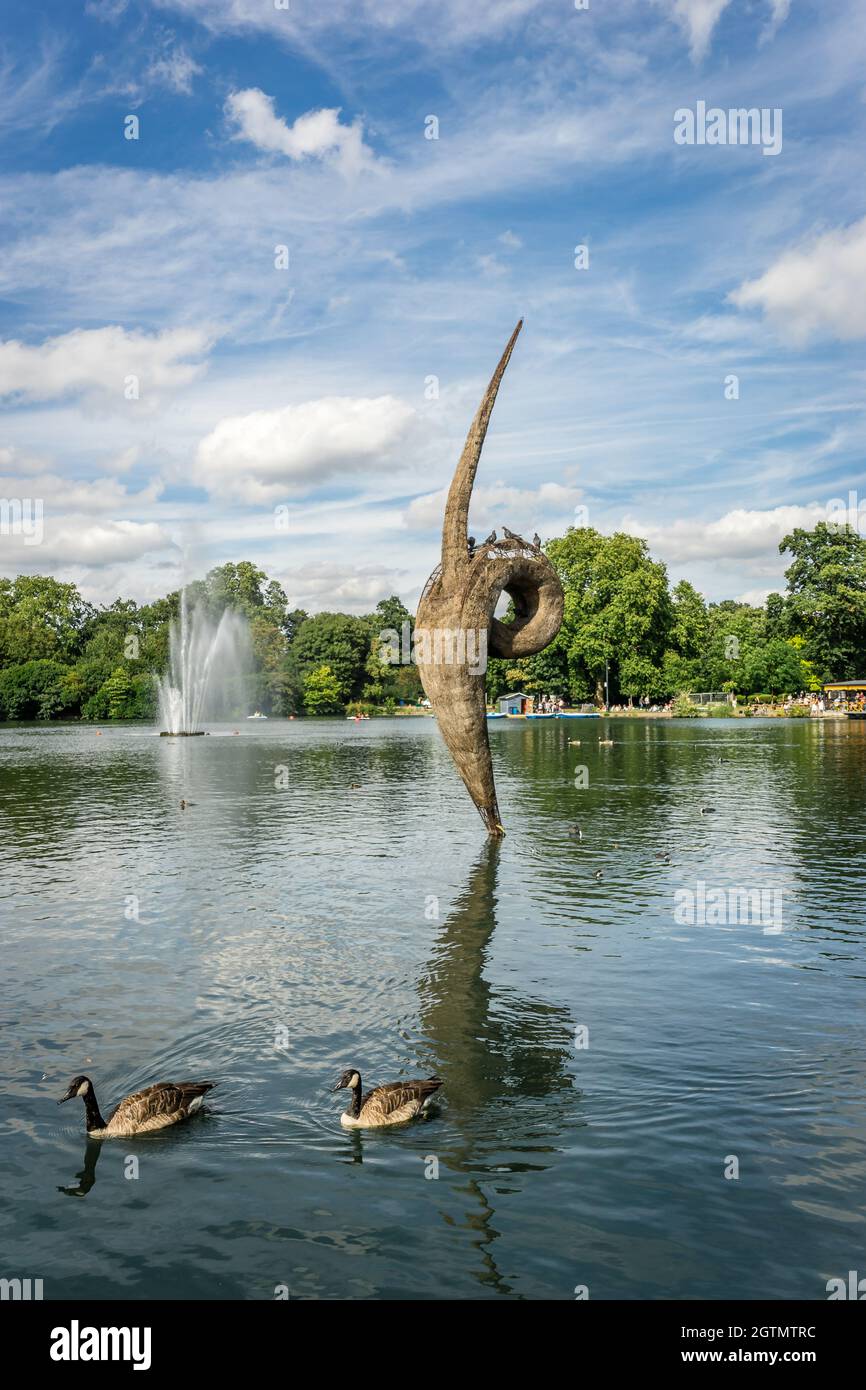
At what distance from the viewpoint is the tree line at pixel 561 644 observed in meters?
100

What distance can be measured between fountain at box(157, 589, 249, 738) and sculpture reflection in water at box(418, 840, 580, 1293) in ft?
245

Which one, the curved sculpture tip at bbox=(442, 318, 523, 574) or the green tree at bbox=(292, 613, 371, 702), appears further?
the green tree at bbox=(292, 613, 371, 702)

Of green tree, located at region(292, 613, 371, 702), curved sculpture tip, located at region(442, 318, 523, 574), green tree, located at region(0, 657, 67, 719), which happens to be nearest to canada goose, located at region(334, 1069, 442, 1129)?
curved sculpture tip, located at region(442, 318, 523, 574)

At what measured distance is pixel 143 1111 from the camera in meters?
9.01

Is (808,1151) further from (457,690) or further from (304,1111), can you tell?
(457,690)

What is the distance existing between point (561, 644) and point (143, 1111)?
98748 millimetres

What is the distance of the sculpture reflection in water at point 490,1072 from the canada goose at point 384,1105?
36cm

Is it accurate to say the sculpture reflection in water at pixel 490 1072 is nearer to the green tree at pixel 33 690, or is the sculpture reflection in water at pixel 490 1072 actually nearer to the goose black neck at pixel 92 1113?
the goose black neck at pixel 92 1113

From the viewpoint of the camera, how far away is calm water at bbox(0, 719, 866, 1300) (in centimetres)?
714

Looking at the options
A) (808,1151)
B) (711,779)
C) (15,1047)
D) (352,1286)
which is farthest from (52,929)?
(711,779)

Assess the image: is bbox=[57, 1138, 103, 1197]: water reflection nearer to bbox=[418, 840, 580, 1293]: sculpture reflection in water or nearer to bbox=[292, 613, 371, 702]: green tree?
bbox=[418, 840, 580, 1293]: sculpture reflection in water

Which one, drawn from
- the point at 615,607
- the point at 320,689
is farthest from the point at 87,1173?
the point at 320,689

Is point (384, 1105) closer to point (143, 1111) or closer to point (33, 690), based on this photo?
point (143, 1111)

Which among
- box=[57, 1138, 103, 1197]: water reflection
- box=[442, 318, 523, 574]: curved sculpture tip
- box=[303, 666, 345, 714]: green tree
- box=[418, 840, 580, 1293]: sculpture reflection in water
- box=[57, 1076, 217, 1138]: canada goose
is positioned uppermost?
box=[442, 318, 523, 574]: curved sculpture tip
